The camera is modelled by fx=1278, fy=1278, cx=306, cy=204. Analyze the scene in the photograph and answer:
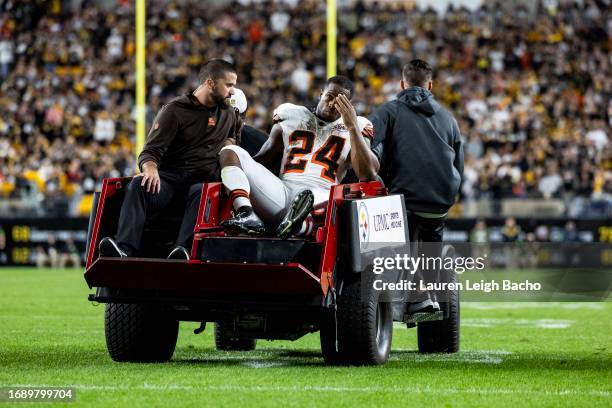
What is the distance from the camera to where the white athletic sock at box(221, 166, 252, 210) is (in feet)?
24.2

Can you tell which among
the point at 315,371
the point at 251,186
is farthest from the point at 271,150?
the point at 315,371

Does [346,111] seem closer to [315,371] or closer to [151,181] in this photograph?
[151,181]

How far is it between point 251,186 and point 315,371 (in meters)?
1.16

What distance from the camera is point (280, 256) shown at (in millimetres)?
7094

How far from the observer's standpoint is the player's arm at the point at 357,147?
7664 mm

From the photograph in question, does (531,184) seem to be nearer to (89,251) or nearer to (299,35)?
(299,35)

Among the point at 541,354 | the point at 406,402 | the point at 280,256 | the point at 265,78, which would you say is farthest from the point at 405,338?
the point at 265,78

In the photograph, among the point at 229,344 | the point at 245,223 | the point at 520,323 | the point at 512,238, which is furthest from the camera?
the point at 512,238

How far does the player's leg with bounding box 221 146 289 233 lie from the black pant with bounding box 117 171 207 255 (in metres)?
0.23

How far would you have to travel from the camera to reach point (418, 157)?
27.8ft

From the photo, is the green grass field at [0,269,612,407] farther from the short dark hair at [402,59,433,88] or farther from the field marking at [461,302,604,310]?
the field marking at [461,302,604,310]

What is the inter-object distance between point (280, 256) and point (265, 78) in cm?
2045

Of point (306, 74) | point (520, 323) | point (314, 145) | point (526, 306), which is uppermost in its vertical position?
point (306, 74)

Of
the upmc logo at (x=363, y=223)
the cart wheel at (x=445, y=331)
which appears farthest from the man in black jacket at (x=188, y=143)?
the cart wheel at (x=445, y=331)
